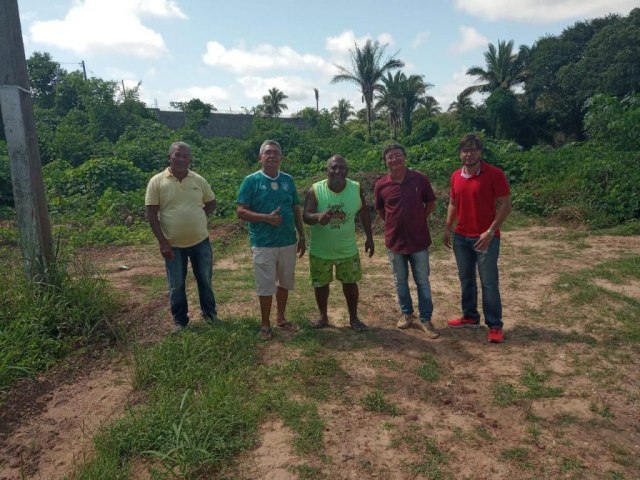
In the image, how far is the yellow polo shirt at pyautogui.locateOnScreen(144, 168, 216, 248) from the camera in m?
3.75

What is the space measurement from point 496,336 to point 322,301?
58.3 inches

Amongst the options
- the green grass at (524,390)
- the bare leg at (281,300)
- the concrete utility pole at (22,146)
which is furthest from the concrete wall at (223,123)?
the green grass at (524,390)

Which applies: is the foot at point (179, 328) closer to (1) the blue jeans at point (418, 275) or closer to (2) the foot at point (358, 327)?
(2) the foot at point (358, 327)

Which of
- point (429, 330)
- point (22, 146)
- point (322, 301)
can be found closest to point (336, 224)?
point (322, 301)

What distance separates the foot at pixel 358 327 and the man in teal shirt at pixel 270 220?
2.20 feet

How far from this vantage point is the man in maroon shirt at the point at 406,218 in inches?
153

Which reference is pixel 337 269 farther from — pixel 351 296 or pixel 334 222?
pixel 334 222

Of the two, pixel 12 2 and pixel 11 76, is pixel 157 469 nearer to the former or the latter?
pixel 11 76

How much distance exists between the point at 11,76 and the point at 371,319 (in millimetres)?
3679

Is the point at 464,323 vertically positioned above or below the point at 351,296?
below

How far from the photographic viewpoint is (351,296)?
162 inches

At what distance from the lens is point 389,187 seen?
3977 mm

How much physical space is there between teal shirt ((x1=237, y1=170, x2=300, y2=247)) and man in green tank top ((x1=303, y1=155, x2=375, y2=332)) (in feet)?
0.52

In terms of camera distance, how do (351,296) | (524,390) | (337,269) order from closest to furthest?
1. (524,390)
2. (337,269)
3. (351,296)
